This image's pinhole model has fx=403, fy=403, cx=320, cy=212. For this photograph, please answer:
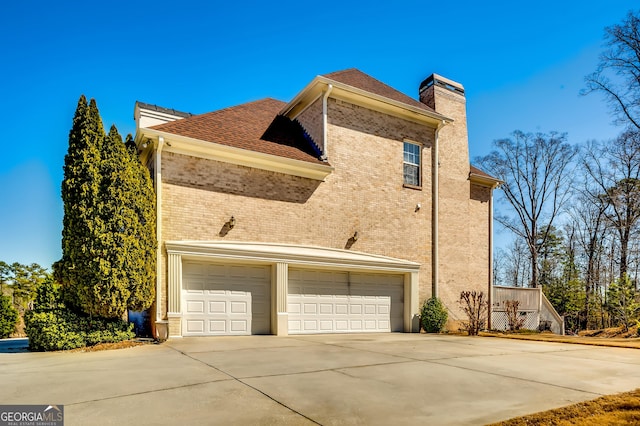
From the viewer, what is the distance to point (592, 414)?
159 inches

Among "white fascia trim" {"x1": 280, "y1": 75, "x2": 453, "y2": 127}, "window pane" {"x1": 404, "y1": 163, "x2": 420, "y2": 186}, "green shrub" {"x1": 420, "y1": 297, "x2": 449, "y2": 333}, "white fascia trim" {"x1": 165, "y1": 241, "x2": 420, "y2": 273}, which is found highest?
"white fascia trim" {"x1": 280, "y1": 75, "x2": 453, "y2": 127}

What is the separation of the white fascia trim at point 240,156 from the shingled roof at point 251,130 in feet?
0.78

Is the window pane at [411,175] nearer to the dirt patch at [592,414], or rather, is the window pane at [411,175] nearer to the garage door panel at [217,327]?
the garage door panel at [217,327]

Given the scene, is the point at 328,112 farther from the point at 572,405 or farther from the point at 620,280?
the point at 620,280

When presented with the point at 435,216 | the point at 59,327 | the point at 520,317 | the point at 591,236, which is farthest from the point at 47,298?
the point at 591,236

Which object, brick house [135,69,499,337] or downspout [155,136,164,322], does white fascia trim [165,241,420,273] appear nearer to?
brick house [135,69,499,337]

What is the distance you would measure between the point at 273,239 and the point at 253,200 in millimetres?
1346

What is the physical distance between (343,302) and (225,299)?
4.15 meters

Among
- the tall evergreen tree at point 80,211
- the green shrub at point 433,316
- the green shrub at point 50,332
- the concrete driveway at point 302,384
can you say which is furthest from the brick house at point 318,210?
the concrete driveway at point 302,384

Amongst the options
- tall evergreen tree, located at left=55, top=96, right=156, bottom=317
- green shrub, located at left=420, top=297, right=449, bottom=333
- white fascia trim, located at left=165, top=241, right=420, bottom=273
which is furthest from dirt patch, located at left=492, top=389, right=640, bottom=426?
green shrub, located at left=420, top=297, right=449, bottom=333

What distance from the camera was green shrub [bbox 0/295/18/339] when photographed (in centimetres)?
1341

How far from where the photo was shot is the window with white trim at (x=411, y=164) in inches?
615

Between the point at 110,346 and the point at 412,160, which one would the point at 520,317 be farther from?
the point at 110,346

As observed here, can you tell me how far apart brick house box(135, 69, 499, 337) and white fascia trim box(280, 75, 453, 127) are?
50 mm
